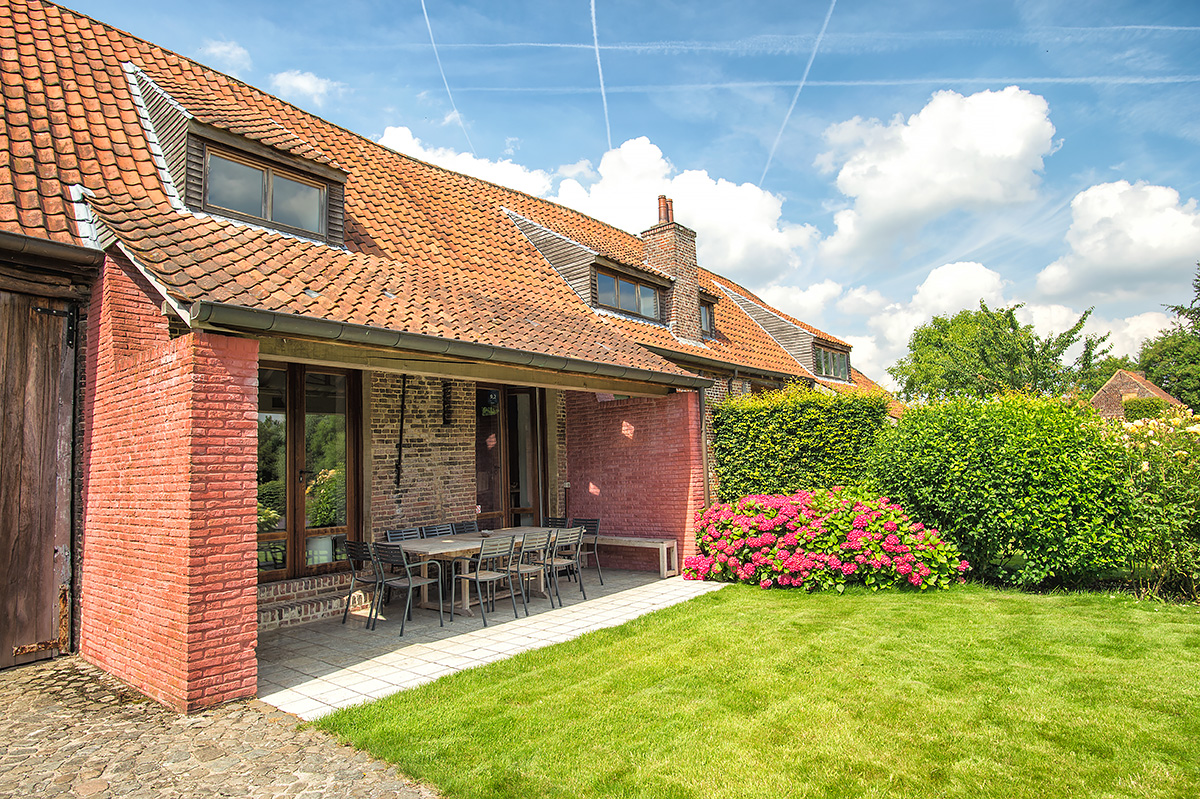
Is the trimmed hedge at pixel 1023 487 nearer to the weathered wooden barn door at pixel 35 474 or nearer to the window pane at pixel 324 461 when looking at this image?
the window pane at pixel 324 461

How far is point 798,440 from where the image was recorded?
11.1 m

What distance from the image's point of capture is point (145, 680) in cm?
534

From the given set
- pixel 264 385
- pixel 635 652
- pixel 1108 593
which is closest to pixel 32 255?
pixel 264 385

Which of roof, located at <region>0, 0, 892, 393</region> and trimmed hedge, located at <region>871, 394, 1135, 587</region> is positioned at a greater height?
roof, located at <region>0, 0, 892, 393</region>

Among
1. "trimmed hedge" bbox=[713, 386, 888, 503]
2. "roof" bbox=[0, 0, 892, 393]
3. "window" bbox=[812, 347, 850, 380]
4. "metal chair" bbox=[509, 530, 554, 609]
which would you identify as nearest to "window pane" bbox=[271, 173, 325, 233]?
"roof" bbox=[0, 0, 892, 393]

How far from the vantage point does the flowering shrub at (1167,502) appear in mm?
7812

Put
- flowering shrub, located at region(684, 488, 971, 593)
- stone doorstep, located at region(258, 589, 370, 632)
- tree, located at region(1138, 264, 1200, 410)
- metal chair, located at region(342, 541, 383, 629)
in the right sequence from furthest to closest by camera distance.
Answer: tree, located at region(1138, 264, 1200, 410), flowering shrub, located at region(684, 488, 971, 593), metal chair, located at region(342, 541, 383, 629), stone doorstep, located at region(258, 589, 370, 632)

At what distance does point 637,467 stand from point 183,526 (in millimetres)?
7598

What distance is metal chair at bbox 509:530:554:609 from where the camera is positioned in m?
8.25

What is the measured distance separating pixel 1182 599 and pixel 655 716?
24.3 feet

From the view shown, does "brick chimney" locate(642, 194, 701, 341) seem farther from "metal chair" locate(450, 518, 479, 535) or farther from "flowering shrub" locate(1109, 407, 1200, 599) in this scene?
"flowering shrub" locate(1109, 407, 1200, 599)

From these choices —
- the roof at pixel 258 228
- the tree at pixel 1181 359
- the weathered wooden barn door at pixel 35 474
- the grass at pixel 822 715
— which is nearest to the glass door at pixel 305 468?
the roof at pixel 258 228

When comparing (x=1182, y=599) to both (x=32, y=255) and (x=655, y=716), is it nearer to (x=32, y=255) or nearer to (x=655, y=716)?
(x=655, y=716)

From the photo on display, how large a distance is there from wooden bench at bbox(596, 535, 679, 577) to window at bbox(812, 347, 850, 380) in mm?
11522
